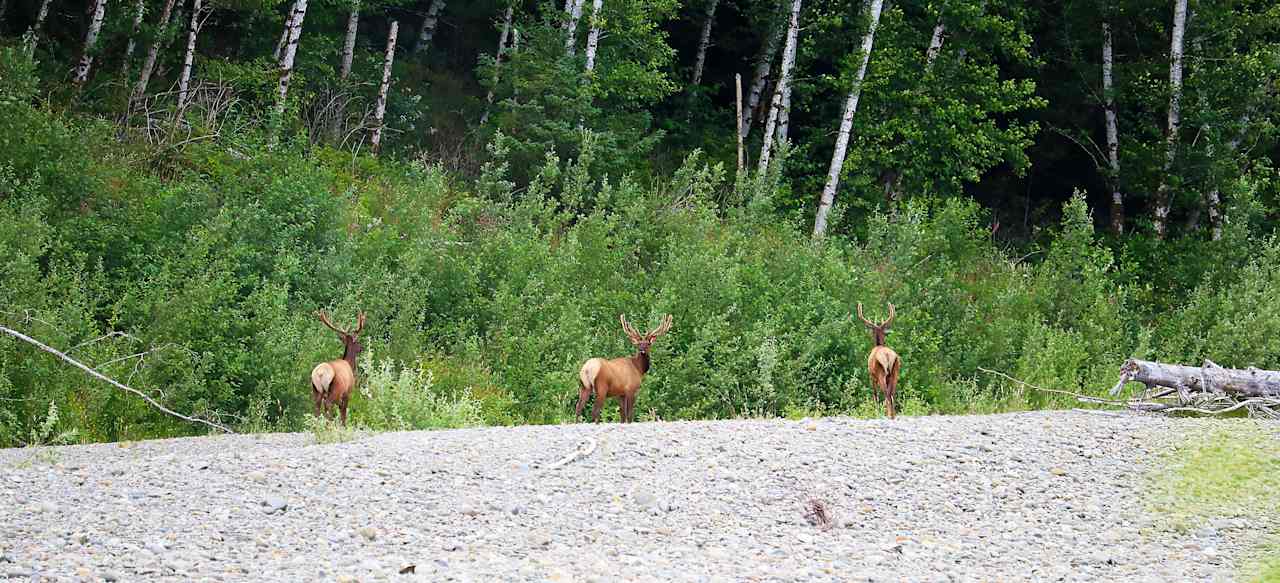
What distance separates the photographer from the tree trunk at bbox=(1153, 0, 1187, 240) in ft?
84.6

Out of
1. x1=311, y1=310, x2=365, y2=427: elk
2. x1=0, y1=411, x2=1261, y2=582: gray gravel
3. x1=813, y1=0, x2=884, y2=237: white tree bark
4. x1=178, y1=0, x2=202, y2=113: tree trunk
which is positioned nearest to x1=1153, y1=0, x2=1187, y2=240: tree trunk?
x1=813, y1=0, x2=884, y2=237: white tree bark

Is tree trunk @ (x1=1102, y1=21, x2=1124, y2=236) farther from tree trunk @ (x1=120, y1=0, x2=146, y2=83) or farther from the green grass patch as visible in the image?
tree trunk @ (x1=120, y1=0, x2=146, y2=83)

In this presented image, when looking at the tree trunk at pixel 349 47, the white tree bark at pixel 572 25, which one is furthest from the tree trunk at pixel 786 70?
the tree trunk at pixel 349 47

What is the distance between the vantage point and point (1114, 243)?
26.6 meters

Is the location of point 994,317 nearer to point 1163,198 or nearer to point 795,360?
point 795,360

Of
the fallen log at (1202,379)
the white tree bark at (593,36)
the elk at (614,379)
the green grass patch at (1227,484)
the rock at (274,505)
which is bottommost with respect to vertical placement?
the rock at (274,505)

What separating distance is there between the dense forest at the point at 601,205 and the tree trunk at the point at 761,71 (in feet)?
0.50

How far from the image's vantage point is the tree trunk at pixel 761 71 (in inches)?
1127

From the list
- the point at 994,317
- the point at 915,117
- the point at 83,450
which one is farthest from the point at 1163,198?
the point at 83,450

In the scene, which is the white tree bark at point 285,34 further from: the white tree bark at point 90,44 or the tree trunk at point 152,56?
the white tree bark at point 90,44

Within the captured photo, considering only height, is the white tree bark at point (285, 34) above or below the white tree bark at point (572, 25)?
below

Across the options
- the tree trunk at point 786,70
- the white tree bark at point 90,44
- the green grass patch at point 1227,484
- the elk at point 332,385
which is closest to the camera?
the green grass patch at point 1227,484

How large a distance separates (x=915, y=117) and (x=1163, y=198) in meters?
5.81

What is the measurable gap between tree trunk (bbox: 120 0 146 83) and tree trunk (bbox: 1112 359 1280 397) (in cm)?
1723
